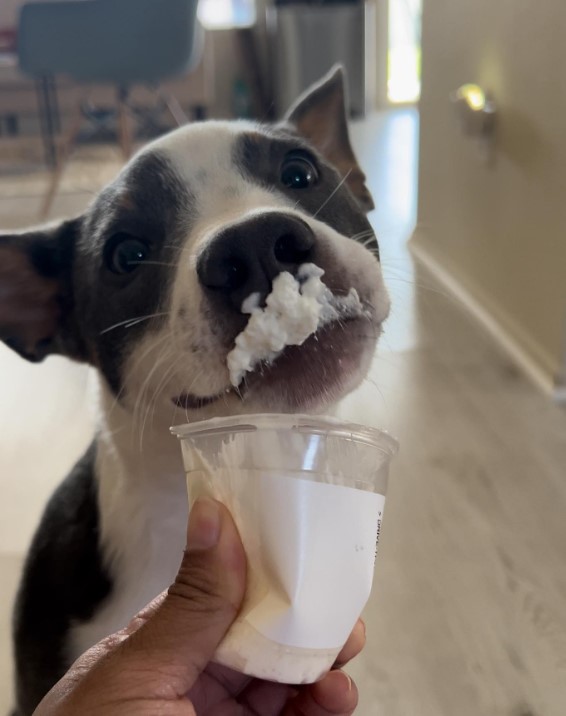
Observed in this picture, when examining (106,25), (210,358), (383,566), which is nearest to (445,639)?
(383,566)

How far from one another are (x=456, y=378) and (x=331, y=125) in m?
1.12

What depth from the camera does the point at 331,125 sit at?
1.43m

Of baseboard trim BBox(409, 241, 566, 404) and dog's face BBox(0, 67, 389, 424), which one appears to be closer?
dog's face BBox(0, 67, 389, 424)

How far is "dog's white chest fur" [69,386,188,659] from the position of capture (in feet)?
3.80

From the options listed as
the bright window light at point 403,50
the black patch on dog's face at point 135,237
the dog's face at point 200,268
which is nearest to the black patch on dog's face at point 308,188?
the dog's face at point 200,268

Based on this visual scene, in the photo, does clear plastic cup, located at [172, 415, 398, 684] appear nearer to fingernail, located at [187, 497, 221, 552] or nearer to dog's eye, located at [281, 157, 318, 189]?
fingernail, located at [187, 497, 221, 552]

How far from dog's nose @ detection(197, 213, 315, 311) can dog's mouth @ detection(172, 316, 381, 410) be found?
78mm

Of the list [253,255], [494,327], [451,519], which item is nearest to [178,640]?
[253,255]

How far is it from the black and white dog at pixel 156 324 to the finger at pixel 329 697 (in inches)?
11.4

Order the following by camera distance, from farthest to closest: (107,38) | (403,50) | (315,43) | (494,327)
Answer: (403,50), (315,43), (107,38), (494,327)

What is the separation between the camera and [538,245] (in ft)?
7.07

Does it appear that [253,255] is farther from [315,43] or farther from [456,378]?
[315,43]

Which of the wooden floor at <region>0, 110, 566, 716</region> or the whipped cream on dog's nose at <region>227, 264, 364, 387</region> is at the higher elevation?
the whipped cream on dog's nose at <region>227, 264, 364, 387</region>

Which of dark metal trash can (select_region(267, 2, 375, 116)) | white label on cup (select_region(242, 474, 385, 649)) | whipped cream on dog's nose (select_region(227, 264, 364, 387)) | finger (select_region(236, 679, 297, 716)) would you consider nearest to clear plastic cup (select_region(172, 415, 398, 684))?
white label on cup (select_region(242, 474, 385, 649))
